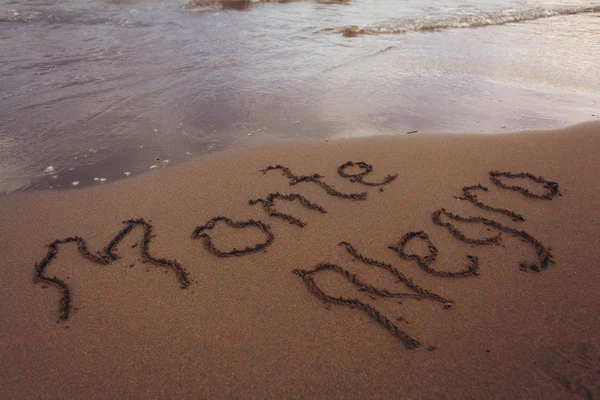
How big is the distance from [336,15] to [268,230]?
9.69 meters

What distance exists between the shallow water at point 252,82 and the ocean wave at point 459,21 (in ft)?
0.18

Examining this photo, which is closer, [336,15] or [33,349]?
[33,349]

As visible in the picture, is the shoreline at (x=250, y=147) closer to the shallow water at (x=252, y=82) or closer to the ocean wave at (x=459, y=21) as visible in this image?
the shallow water at (x=252, y=82)

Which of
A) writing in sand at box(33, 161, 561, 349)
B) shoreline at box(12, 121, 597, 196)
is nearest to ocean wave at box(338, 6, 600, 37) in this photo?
shoreline at box(12, 121, 597, 196)

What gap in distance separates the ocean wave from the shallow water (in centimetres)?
5

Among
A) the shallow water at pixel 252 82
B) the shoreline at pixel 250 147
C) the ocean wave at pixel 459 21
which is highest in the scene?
the ocean wave at pixel 459 21

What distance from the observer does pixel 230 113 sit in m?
5.22

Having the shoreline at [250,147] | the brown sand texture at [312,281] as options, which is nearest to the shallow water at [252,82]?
the shoreline at [250,147]

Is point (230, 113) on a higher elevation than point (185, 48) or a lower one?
lower

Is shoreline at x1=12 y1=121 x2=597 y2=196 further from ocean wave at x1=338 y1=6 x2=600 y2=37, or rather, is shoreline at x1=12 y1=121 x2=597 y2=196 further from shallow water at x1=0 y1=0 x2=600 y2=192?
ocean wave at x1=338 y1=6 x2=600 y2=37

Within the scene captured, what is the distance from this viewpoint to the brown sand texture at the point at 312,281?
2076 mm

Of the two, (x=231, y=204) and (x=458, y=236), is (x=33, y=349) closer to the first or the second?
(x=231, y=204)

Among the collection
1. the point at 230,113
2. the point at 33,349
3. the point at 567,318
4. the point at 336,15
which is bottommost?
the point at 33,349

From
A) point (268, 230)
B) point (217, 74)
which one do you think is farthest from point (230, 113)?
point (268, 230)
